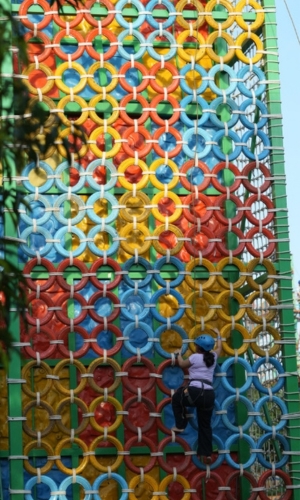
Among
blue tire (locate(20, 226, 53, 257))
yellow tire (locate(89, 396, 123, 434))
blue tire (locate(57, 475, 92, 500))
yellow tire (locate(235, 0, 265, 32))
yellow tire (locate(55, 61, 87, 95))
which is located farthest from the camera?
yellow tire (locate(235, 0, 265, 32))

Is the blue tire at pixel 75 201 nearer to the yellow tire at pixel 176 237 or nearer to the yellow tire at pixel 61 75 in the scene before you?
the yellow tire at pixel 176 237

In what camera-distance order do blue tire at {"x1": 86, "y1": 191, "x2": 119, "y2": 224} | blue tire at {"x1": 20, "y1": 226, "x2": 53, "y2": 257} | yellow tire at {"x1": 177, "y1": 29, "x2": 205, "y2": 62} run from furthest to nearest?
yellow tire at {"x1": 177, "y1": 29, "x2": 205, "y2": 62} → blue tire at {"x1": 86, "y1": 191, "x2": 119, "y2": 224} → blue tire at {"x1": 20, "y1": 226, "x2": 53, "y2": 257}

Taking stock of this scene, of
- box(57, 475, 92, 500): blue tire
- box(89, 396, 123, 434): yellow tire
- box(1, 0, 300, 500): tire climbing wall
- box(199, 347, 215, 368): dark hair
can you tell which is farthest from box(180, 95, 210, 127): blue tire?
box(57, 475, 92, 500): blue tire

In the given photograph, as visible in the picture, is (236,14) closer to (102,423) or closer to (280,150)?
(280,150)

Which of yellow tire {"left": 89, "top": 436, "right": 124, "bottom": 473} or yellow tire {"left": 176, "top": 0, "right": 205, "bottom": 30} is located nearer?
yellow tire {"left": 89, "top": 436, "right": 124, "bottom": 473}

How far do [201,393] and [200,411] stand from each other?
0.51 feet

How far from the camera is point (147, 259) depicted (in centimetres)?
859

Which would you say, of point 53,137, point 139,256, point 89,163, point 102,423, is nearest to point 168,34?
point 89,163

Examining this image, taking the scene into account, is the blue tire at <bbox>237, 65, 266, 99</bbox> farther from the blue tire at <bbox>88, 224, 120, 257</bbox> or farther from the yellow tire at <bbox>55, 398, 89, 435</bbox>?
the yellow tire at <bbox>55, 398, 89, 435</bbox>

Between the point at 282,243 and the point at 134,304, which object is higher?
the point at 282,243

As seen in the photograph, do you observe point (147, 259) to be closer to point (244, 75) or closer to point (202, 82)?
point (202, 82)

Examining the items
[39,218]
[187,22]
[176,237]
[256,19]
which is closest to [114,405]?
[176,237]

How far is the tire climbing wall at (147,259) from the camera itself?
8203mm

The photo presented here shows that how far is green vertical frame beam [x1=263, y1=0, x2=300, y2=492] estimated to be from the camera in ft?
27.7
